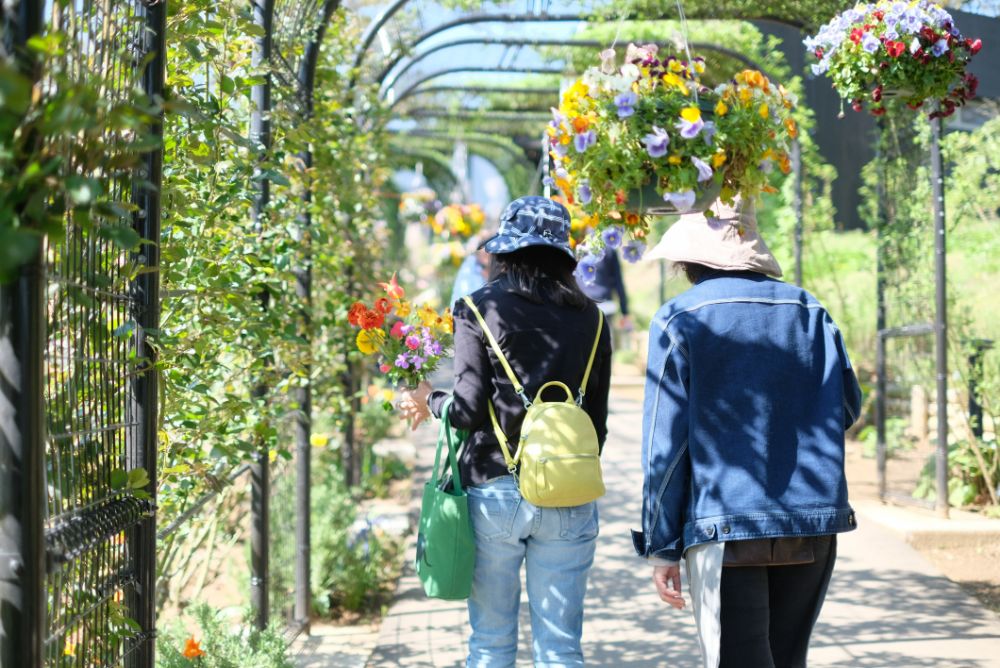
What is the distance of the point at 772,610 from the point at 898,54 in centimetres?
190

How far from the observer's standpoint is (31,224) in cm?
128

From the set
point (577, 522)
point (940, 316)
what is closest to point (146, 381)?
point (577, 522)

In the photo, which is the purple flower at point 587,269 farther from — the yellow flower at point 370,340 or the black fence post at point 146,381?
the black fence post at point 146,381

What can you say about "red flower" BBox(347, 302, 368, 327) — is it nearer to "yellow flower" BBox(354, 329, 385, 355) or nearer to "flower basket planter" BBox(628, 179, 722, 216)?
"yellow flower" BBox(354, 329, 385, 355)

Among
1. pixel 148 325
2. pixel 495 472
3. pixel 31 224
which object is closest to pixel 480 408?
pixel 495 472

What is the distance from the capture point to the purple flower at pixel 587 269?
114 inches

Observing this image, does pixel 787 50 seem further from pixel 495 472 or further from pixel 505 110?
pixel 495 472

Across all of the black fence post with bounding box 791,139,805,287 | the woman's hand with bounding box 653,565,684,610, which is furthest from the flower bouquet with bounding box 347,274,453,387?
the black fence post with bounding box 791,139,805,287

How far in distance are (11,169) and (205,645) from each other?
2.38 m

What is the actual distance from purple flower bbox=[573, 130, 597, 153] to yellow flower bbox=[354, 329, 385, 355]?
938 mm

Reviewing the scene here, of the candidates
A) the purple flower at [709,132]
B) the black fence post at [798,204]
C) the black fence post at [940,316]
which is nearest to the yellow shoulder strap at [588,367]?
the purple flower at [709,132]

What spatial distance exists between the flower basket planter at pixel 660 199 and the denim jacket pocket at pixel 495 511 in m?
0.79

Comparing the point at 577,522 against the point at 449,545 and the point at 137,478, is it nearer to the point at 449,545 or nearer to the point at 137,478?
the point at 449,545

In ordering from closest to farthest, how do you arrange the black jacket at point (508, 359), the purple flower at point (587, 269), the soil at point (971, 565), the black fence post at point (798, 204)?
the black jacket at point (508, 359) → the purple flower at point (587, 269) → the soil at point (971, 565) → the black fence post at point (798, 204)
